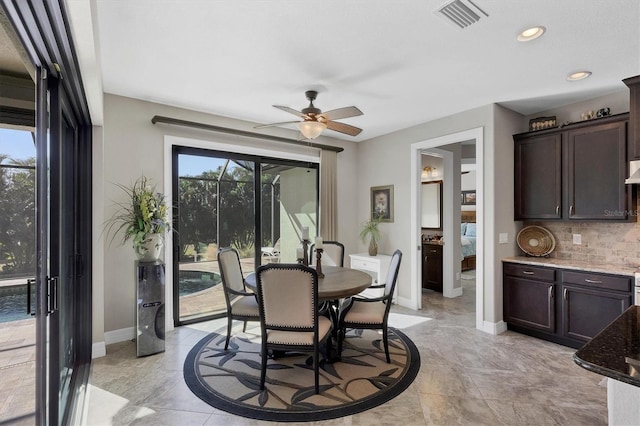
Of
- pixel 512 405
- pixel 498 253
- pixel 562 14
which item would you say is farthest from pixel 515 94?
pixel 512 405

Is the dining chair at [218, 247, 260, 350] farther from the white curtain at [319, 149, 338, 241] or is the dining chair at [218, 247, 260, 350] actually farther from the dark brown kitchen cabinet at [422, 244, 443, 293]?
the dark brown kitchen cabinet at [422, 244, 443, 293]

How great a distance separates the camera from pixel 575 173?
3.49 metres

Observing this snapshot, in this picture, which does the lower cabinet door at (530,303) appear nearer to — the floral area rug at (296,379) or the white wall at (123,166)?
the floral area rug at (296,379)

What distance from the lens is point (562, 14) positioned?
2029 millimetres

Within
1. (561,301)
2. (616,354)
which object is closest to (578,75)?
(561,301)

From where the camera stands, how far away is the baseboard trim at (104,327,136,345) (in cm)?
334

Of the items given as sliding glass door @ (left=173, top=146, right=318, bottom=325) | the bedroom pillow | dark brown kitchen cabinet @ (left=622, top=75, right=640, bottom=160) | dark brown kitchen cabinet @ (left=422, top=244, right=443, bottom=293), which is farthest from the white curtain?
the bedroom pillow

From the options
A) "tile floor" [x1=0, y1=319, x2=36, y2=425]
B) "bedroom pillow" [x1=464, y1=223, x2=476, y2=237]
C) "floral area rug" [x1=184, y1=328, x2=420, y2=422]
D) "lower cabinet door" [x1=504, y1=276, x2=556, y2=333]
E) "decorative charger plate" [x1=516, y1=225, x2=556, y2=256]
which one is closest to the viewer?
"tile floor" [x1=0, y1=319, x2=36, y2=425]

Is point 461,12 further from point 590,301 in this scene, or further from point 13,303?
point 590,301

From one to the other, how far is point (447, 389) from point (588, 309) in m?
1.90

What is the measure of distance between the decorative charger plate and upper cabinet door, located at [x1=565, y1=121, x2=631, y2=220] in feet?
1.46

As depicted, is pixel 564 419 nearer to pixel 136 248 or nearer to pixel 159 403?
pixel 159 403

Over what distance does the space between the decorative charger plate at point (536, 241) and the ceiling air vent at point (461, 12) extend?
2.96 meters

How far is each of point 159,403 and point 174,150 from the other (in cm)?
276
